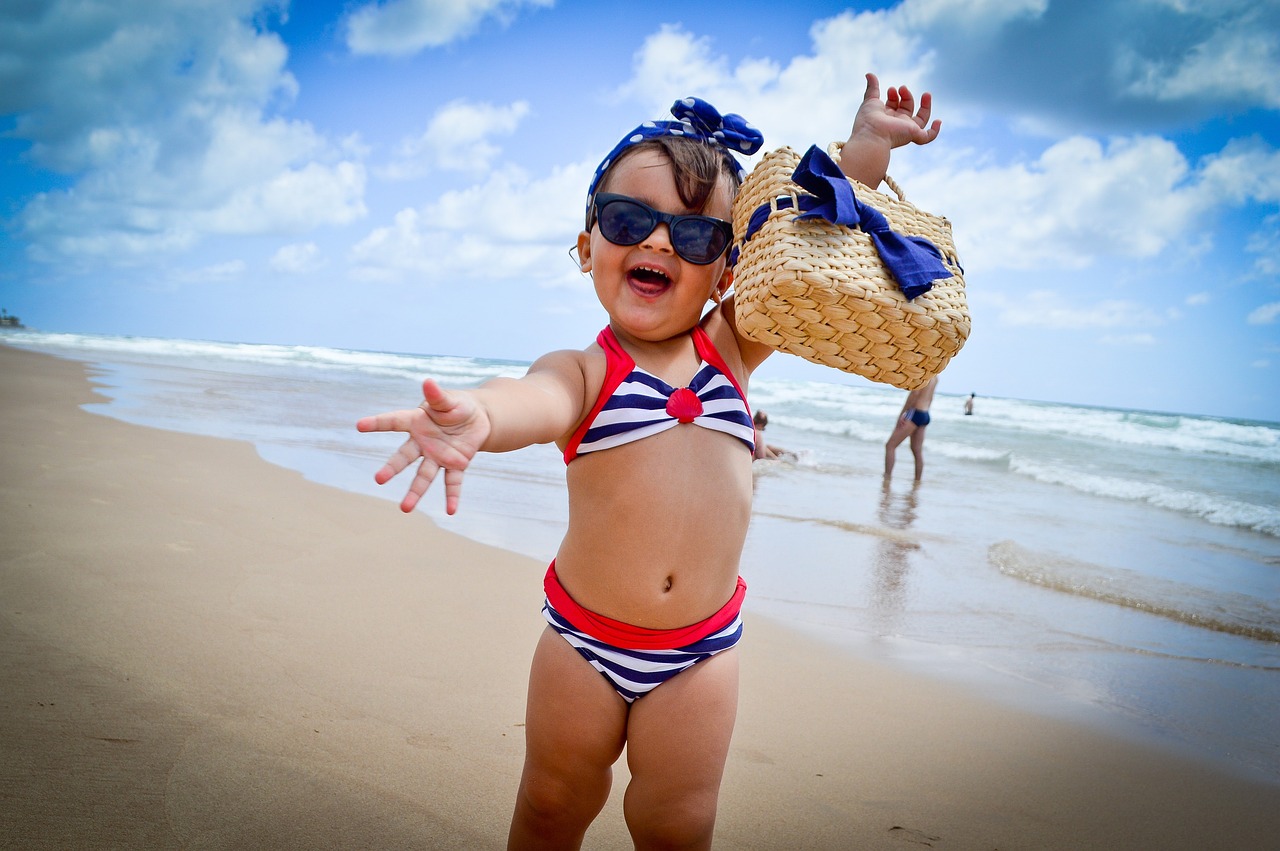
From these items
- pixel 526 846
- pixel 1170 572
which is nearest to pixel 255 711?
pixel 526 846

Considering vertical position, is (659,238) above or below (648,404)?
above

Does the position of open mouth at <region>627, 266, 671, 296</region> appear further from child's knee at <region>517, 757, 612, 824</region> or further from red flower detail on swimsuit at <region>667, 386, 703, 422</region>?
child's knee at <region>517, 757, 612, 824</region>

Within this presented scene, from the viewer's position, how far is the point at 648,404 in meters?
1.93

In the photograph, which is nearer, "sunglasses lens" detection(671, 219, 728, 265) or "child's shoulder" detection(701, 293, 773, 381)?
"sunglasses lens" detection(671, 219, 728, 265)

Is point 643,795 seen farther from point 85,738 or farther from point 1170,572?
point 1170,572

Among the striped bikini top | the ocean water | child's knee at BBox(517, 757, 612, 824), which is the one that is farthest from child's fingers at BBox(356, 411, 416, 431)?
the ocean water

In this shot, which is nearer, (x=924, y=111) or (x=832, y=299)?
(x=832, y=299)

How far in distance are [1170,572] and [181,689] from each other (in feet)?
22.0

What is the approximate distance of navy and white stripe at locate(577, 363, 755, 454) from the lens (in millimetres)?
1901

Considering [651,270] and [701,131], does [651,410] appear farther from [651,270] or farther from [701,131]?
[701,131]

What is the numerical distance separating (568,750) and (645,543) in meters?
0.52

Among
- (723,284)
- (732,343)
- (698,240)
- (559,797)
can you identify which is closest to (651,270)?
(698,240)

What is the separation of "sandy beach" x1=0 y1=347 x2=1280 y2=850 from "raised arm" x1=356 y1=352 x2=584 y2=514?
1.31 metres

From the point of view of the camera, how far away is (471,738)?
2732mm
